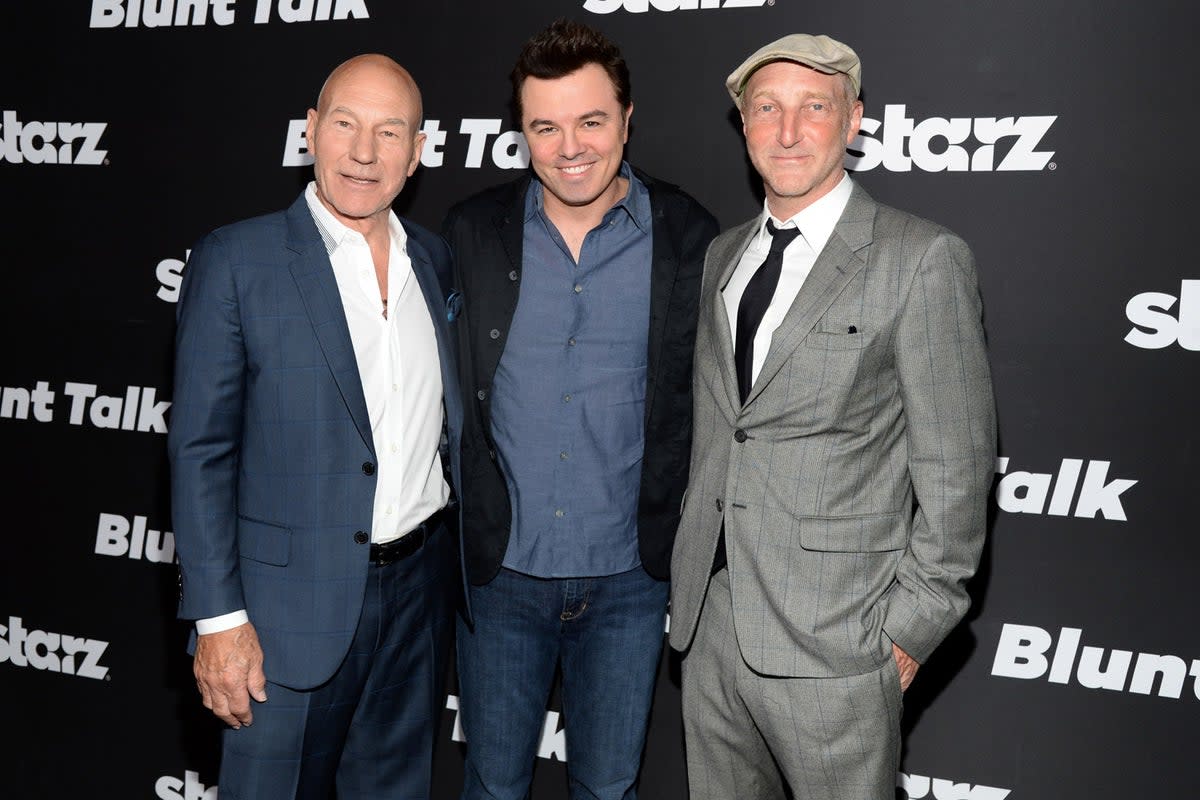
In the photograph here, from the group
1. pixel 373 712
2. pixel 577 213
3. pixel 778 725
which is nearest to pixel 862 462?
pixel 778 725

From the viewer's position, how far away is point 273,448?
1.99 meters

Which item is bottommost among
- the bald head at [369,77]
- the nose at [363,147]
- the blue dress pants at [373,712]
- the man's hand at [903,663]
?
the blue dress pants at [373,712]

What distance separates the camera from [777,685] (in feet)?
6.50

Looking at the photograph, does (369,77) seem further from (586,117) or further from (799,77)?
(799,77)

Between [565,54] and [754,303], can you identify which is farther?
[565,54]

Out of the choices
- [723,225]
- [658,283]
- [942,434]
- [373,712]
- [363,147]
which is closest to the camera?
[942,434]

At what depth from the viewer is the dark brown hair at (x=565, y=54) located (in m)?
2.21

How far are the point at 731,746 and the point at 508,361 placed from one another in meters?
0.94

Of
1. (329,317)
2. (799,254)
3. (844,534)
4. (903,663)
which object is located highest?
(799,254)

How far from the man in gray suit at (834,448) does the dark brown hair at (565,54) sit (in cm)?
34

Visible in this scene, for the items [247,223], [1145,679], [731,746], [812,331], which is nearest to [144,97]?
[247,223]

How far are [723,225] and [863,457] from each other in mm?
1046

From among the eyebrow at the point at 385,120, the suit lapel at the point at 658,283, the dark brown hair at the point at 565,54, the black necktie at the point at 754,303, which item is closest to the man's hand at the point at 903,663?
the black necktie at the point at 754,303

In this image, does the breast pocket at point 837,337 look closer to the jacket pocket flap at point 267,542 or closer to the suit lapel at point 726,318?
the suit lapel at point 726,318
